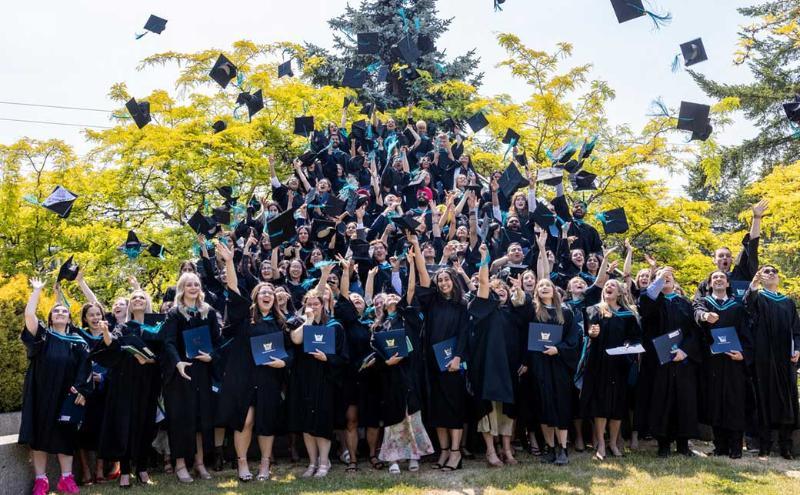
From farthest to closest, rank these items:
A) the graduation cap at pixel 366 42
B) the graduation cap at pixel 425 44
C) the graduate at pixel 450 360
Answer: the graduation cap at pixel 425 44
the graduation cap at pixel 366 42
the graduate at pixel 450 360

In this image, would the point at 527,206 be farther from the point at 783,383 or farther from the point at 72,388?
the point at 72,388

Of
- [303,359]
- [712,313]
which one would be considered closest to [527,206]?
[712,313]

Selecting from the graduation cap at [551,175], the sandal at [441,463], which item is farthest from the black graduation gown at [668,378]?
the graduation cap at [551,175]

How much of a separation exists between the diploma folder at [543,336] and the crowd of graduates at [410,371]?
3 cm

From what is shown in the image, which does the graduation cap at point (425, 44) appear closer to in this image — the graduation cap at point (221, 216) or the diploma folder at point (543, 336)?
the graduation cap at point (221, 216)

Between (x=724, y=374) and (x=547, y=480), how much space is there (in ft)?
7.75

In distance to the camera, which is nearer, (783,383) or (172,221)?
(783,383)

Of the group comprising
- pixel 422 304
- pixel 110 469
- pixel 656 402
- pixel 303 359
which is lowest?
pixel 110 469

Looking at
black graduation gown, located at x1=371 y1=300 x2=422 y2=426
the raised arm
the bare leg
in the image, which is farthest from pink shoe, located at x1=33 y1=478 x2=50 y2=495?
black graduation gown, located at x1=371 y1=300 x2=422 y2=426

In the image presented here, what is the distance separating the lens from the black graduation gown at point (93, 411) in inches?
258

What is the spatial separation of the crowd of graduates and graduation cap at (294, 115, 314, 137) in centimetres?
632

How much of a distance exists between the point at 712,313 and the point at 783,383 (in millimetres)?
990

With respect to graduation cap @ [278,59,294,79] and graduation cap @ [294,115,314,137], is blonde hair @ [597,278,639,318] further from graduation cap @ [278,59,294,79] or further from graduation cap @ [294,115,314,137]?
graduation cap @ [278,59,294,79]

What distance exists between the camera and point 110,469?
6863 mm
